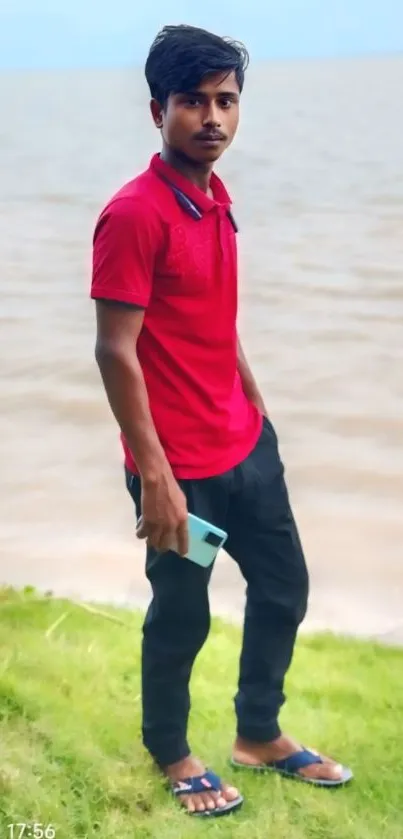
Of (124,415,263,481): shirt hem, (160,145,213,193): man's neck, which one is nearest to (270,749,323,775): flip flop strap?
(124,415,263,481): shirt hem

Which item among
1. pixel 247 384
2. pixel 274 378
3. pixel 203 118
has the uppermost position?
pixel 203 118

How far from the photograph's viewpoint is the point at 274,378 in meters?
7.06

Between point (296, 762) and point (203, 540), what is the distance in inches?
23.5

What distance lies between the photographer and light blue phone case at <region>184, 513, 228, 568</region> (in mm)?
1941

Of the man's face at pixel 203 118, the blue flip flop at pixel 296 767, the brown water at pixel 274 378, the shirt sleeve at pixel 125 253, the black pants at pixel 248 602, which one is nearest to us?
the shirt sleeve at pixel 125 253

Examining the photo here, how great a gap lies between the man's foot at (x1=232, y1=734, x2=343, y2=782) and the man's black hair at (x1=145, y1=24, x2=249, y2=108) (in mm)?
1235

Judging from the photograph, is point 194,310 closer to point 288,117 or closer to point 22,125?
point 288,117

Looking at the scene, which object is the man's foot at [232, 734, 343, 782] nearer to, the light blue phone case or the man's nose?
the light blue phone case

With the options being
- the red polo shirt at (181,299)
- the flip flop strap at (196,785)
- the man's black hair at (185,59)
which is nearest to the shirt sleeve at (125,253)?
the red polo shirt at (181,299)

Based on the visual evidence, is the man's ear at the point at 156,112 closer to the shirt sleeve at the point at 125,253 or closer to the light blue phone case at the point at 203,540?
the shirt sleeve at the point at 125,253

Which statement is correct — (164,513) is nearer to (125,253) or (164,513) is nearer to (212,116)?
(125,253)

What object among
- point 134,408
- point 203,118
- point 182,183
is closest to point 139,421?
point 134,408

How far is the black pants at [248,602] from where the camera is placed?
2031mm

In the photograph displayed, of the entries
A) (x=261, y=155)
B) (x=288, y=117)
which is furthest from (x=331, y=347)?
(x=288, y=117)
